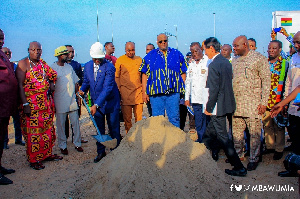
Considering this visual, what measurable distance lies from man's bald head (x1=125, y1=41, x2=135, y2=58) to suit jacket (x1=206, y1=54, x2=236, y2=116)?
225cm

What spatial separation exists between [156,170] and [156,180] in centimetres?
12

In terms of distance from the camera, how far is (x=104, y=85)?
4.52 metres

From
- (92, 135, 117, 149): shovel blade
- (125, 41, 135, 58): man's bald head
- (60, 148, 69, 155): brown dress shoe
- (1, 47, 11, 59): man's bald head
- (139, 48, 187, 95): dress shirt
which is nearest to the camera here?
(92, 135, 117, 149): shovel blade

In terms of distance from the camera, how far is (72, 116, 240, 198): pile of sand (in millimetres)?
2707

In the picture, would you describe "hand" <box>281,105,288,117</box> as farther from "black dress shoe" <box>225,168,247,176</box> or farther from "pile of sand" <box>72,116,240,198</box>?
"pile of sand" <box>72,116,240,198</box>

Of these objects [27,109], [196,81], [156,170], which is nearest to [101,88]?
[27,109]

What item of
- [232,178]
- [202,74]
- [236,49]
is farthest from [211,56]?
[232,178]

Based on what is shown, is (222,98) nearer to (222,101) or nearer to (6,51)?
(222,101)

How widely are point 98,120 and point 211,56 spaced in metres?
2.17

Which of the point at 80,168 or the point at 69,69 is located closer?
the point at 80,168

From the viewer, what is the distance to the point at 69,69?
5.11m

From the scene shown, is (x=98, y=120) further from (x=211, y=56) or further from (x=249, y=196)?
(x=249, y=196)

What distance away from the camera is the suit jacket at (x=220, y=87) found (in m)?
3.56

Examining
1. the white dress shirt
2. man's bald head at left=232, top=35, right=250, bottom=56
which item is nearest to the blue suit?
the white dress shirt
